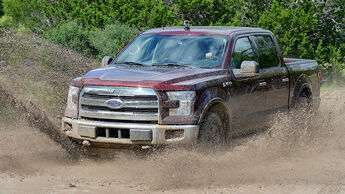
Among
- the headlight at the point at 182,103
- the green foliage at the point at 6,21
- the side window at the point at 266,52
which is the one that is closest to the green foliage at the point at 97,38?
the side window at the point at 266,52

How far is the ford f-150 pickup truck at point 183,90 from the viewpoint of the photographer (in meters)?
6.66

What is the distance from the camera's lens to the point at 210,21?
1633 centimetres

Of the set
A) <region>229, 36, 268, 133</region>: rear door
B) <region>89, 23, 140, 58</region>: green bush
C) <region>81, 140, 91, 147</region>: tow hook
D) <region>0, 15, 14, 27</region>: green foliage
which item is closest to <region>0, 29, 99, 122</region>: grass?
<region>89, 23, 140, 58</region>: green bush

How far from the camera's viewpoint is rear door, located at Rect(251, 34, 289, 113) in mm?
8398

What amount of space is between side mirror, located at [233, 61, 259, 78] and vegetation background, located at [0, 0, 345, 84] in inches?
292

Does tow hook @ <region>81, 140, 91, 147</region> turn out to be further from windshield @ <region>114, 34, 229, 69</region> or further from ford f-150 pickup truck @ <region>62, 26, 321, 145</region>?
windshield @ <region>114, 34, 229, 69</region>

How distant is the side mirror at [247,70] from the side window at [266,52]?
76cm

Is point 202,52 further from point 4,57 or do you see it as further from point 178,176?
point 4,57

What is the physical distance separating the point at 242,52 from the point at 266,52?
29.5 inches

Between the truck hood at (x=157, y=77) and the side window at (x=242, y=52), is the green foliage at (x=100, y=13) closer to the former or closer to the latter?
the side window at (x=242, y=52)

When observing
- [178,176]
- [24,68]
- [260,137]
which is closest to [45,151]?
[178,176]

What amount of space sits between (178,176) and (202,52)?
1894 millimetres

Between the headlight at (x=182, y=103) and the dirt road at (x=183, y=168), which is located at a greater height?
the headlight at (x=182, y=103)

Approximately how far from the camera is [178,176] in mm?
6523
